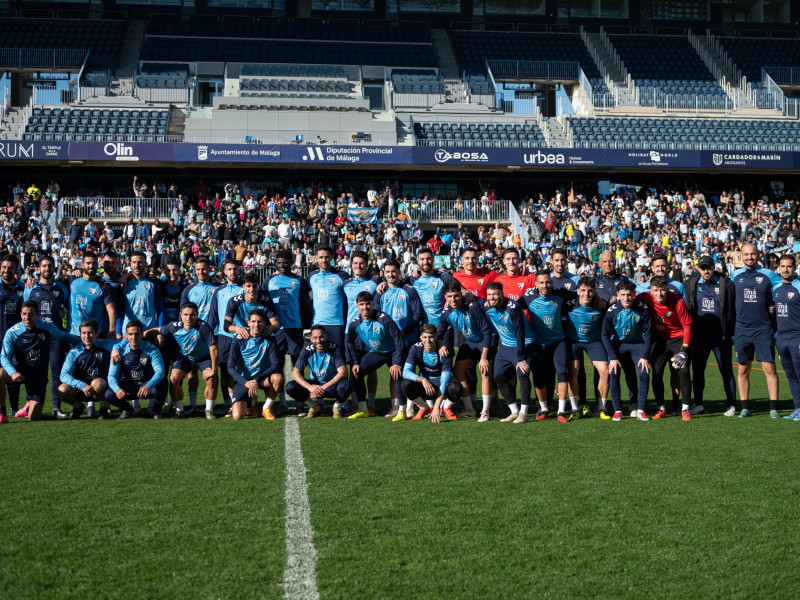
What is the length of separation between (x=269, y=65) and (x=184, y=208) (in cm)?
997

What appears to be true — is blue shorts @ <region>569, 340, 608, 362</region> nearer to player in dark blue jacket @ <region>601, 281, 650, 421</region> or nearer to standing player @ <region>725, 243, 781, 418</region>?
player in dark blue jacket @ <region>601, 281, 650, 421</region>

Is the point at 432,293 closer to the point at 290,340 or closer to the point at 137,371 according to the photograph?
the point at 290,340

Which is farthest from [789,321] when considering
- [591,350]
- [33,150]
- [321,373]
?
[33,150]

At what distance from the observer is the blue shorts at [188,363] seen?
9.43 m

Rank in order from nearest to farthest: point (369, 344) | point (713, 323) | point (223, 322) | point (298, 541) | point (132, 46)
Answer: point (298, 541) → point (713, 323) → point (369, 344) → point (223, 322) → point (132, 46)

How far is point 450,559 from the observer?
4230mm

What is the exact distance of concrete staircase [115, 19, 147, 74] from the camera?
37844mm

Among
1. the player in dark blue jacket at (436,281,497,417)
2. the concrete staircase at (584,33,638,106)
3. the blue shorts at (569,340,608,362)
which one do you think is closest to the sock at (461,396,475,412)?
the player in dark blue jacket at (436,281,497,417)

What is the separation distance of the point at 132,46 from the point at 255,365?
34651mm

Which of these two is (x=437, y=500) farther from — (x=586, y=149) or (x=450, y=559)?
(x=586, y=149)

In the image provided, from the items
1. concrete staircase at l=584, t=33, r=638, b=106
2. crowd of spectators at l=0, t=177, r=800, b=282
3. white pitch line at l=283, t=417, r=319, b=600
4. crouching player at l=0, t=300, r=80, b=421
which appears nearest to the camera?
white pitch line at l=283, t=417, r=319, b=600

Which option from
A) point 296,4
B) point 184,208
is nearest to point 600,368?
point 184,208

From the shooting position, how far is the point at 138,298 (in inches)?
394

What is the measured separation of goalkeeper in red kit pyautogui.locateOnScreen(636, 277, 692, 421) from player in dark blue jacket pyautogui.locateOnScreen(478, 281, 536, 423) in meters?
1.40
